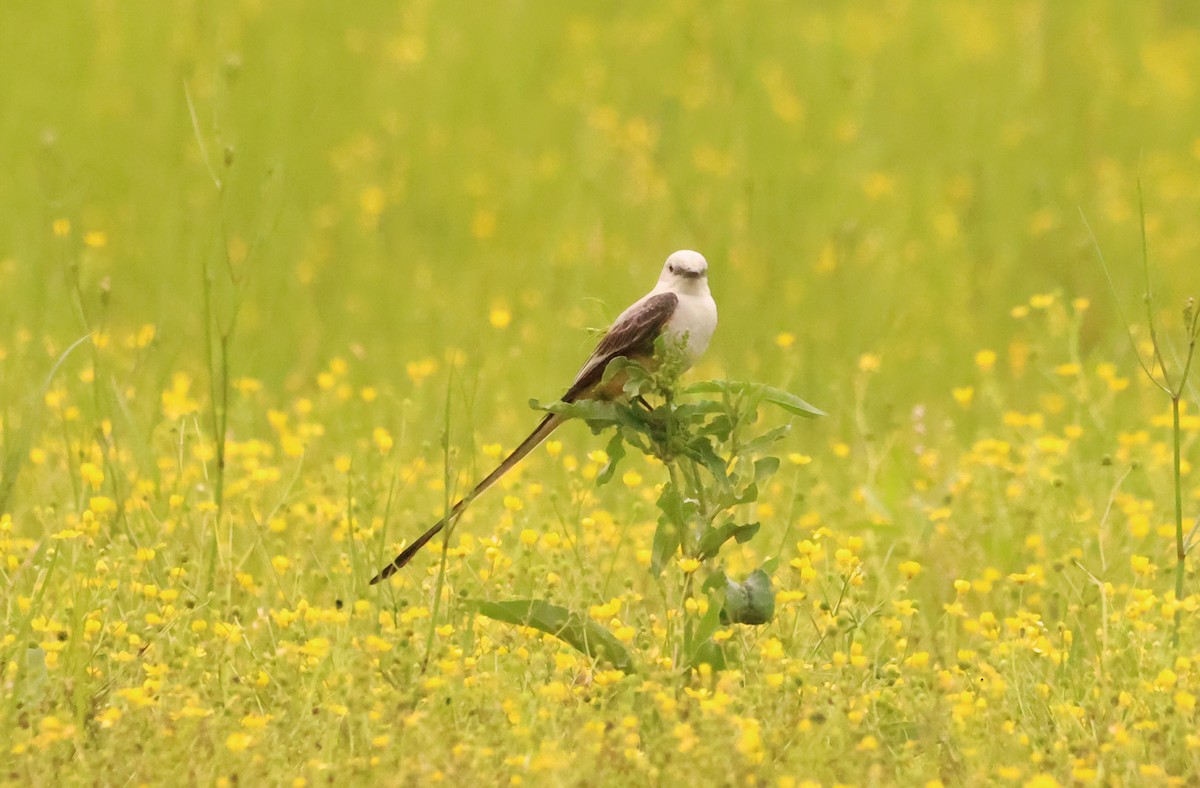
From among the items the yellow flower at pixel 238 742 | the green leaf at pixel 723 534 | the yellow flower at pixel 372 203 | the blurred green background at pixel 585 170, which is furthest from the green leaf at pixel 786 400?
the yellow flower at pixel 372 203

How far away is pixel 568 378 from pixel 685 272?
3.30m

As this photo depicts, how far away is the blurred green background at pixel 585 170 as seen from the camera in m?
7.99

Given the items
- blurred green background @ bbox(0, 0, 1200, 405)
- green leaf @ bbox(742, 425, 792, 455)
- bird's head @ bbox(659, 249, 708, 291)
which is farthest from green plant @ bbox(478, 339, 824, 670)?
blurred green background @ bbox(0, 0, 1200, 405)

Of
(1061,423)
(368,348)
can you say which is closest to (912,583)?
(1061,423)

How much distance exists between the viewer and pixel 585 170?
31.6ft

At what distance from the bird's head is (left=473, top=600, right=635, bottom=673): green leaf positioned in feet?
2.76

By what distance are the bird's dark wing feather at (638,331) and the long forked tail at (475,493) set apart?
0.21 m

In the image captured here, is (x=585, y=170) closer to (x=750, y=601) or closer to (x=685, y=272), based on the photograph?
(x=685, y=272)

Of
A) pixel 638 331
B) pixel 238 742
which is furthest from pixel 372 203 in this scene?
pixel 238 742

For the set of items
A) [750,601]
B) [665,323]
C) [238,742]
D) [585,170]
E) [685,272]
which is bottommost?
[238,742]

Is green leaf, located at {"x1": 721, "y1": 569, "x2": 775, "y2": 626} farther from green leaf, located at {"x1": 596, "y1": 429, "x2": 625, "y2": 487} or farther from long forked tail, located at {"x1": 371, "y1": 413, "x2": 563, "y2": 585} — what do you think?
long forked tail, located at {"x1": 371, "y1": 413, "x2": 563, "y2": 585}

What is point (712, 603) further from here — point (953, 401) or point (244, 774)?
point (953, 401)

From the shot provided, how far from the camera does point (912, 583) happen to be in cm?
542

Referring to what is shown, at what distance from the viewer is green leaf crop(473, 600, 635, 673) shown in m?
3.99
